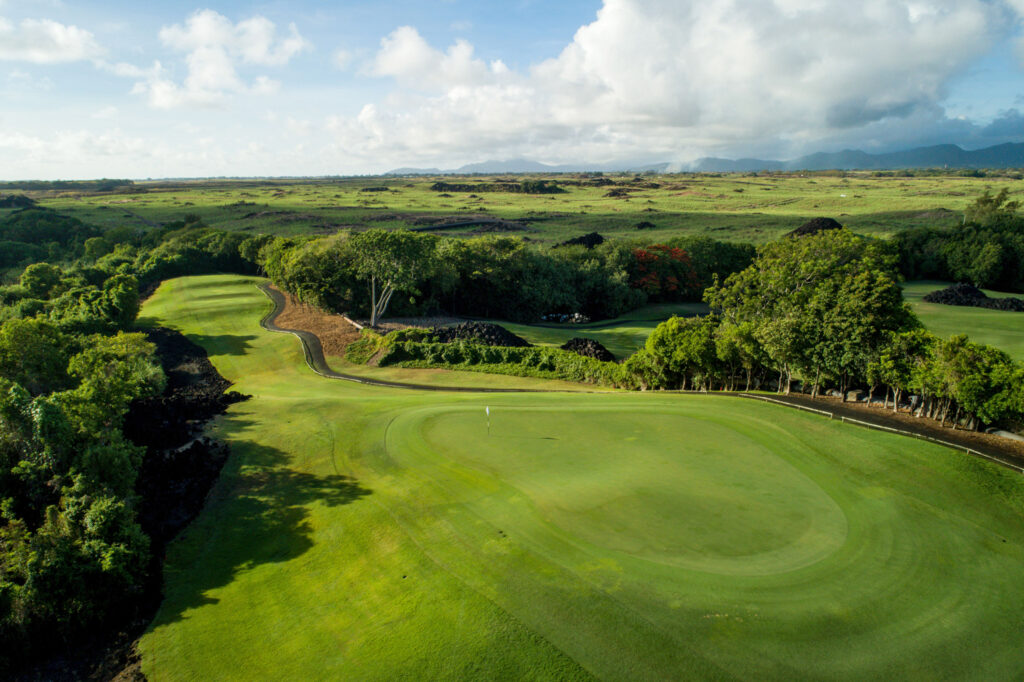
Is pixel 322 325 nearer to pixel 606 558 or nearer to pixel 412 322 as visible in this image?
pixel 412 322

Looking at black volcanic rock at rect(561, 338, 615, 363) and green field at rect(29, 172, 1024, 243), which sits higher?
green field at rect(29, 172, 1024, 243)

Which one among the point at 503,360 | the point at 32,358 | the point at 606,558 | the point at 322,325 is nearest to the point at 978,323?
the point at 503,360

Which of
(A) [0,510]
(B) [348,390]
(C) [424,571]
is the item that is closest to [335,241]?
(B) [348,390]

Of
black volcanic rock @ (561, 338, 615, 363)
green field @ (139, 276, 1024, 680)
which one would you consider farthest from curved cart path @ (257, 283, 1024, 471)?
black volcanic rock @ (561, 338, 615, 363)

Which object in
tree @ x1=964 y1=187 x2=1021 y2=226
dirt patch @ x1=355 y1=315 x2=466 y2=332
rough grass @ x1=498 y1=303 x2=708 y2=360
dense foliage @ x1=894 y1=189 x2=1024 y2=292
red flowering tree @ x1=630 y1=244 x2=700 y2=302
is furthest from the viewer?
tree @ x1=964 y1=187 x2=1021 y2=226

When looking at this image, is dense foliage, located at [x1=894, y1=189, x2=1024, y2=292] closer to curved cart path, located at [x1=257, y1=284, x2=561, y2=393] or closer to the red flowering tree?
the red flowering tree

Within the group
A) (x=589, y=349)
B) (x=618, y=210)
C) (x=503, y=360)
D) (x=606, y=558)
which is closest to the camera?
(x=606, y=558)
